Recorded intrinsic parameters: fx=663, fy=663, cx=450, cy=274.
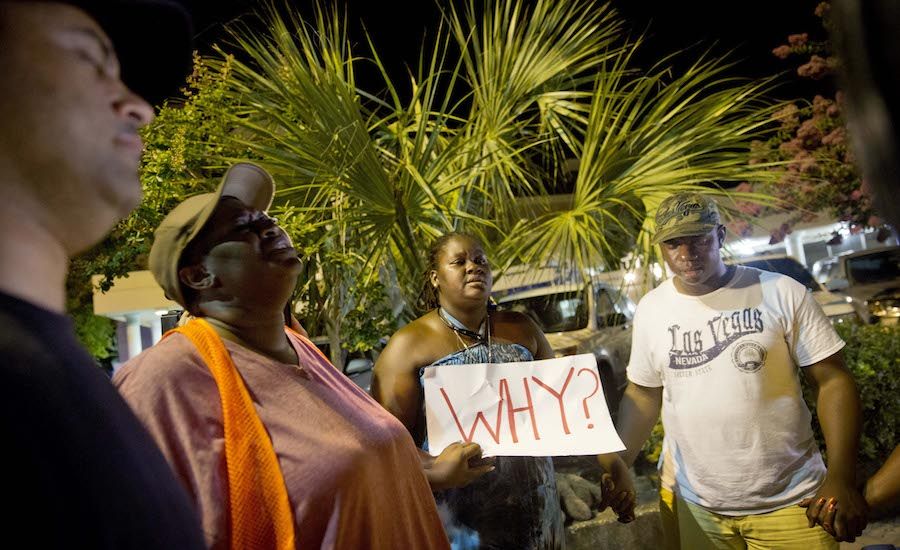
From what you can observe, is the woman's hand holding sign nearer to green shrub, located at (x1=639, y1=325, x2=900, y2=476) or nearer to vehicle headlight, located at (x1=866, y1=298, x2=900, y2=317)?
green shrub, located at (x1=639, y1=325, x2=900, y2=476)

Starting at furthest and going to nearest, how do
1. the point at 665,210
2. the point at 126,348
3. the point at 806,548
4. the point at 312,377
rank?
the point at 126,348 → the point at 665,210 → the point at 806,548 → the point at 312,377

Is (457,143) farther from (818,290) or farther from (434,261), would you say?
(818,290)

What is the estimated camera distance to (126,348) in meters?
16.2

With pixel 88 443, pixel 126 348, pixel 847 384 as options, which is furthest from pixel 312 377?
pixel 126 348

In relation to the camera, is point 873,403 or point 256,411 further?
point 873,403

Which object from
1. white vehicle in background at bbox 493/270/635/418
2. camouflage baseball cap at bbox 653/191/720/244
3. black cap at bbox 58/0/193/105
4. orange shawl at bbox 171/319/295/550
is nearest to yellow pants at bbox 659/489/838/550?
camouflage baseball cap at bbox 653/191/720/244

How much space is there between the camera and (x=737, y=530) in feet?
9.32

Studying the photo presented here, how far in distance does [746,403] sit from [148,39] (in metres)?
2.62

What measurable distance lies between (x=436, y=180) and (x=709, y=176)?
2.11 meters

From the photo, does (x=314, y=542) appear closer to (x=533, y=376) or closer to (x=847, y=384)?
(x=533, y=376)

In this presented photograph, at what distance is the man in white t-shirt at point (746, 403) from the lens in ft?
8.84

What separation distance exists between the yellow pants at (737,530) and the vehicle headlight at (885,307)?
10.2 m

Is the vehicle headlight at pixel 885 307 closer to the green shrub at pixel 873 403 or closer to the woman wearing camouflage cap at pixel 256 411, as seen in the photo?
the green shrub at pixel 873 403

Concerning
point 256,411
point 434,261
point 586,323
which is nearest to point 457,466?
point 256,411
